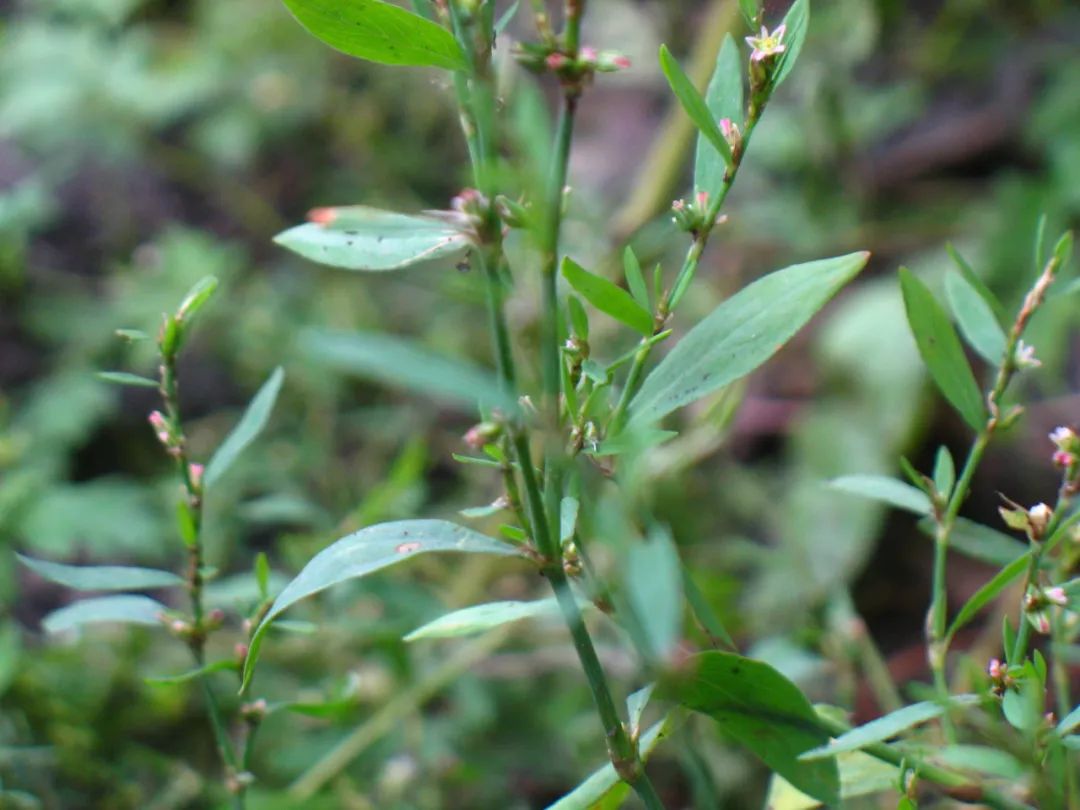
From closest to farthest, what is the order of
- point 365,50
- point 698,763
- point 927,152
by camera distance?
1. point 365,50
2. point 698,763
3. point 927,152

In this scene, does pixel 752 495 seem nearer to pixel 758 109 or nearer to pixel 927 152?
pixel 927 152

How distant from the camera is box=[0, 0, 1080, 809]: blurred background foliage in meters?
A: 0.90

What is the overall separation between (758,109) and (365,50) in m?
0.14

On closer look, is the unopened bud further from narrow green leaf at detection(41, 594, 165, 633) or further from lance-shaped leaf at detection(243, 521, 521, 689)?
narrow green leaf at detection(41, 594, 165, 633)

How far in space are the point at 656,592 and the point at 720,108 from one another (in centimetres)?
24

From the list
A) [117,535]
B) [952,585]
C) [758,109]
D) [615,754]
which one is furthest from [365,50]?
[952,585]

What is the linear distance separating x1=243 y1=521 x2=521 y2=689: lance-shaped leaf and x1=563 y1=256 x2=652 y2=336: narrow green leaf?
9cm

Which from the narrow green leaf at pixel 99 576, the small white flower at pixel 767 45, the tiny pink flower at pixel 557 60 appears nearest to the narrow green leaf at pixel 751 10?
the small white flower at pixel 767 45

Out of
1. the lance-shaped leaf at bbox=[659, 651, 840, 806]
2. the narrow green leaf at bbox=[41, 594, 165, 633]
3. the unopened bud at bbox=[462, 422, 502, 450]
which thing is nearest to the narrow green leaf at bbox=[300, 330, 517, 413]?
the unopened bud at bbox=[462, 422, 502, 450]

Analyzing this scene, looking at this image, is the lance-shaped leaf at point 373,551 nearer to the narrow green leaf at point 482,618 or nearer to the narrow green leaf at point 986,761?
the narrow green leaf at point 482,618

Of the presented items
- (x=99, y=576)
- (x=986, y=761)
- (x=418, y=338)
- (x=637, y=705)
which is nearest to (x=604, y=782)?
(x=637, y=705)

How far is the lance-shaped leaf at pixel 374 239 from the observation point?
0.32 metres

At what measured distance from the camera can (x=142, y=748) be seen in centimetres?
92

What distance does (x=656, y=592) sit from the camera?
9.9 inches
